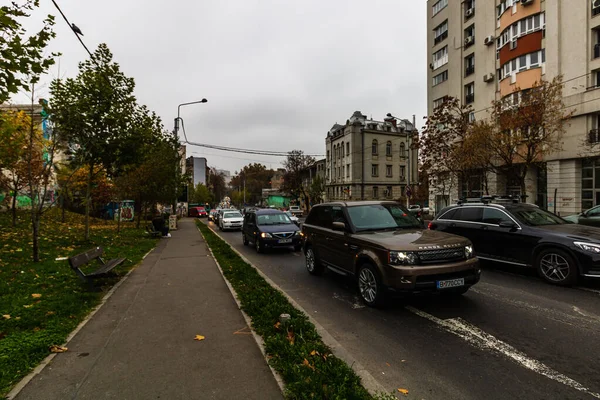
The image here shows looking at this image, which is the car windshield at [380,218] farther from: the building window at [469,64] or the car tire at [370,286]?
the building window at [469,64]

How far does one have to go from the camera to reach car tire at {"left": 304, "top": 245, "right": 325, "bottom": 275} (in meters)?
7.89

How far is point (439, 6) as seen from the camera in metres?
35.2

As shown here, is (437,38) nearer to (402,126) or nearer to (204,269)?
(402,126)

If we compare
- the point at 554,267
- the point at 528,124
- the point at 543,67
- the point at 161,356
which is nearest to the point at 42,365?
the point at 161,356

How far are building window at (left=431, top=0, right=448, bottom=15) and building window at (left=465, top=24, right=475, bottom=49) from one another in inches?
204

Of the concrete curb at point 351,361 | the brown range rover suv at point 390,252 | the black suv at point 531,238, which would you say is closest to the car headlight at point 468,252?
the brown range rover suv at point 390,252

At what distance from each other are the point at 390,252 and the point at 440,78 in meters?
35.8

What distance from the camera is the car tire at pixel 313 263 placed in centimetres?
789

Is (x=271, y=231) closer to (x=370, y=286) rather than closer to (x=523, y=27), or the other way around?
(x=370, y=286)

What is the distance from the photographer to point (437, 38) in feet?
117

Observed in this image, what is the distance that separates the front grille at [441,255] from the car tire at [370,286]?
0.75 meters

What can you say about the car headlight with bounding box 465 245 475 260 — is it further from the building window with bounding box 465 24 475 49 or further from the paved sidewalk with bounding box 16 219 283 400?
the building window with bounding box 465 24 475 49

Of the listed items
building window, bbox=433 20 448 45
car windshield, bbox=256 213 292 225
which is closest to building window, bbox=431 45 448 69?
building window, bbox=433 20 448 45

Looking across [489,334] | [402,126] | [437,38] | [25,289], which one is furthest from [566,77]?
[402,126]
